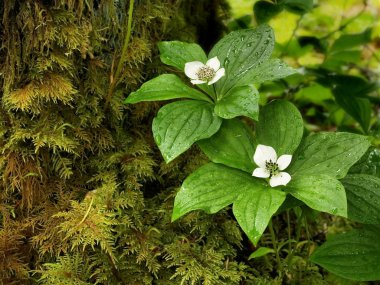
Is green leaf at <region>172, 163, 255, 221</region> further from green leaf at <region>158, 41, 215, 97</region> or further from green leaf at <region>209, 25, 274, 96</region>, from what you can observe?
green leaf at <region>158, 41, 215, 97</region>

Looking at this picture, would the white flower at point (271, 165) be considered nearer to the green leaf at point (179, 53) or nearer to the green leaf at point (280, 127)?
the green leaf at point (280, 127)

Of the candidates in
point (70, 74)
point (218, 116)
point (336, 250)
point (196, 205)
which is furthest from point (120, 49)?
point (336, 250)

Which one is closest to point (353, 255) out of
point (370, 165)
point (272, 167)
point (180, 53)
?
point (370, 165)

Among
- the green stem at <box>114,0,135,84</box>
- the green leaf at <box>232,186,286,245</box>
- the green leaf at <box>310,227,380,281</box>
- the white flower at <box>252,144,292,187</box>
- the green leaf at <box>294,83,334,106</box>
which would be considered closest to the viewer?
the green leaf at <box>232,186,286,245</box>

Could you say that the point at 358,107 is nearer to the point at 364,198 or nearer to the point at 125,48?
the point at 364,198

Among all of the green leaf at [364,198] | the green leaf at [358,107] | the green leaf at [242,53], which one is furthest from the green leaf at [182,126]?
the green leaf at [358,107]

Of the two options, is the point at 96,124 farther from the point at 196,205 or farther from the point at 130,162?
the point at 196,205

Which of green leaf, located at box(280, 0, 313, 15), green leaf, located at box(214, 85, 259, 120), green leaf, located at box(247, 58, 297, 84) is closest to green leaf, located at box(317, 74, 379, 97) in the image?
green leaf, located at box(280, 0, 313, 15)
